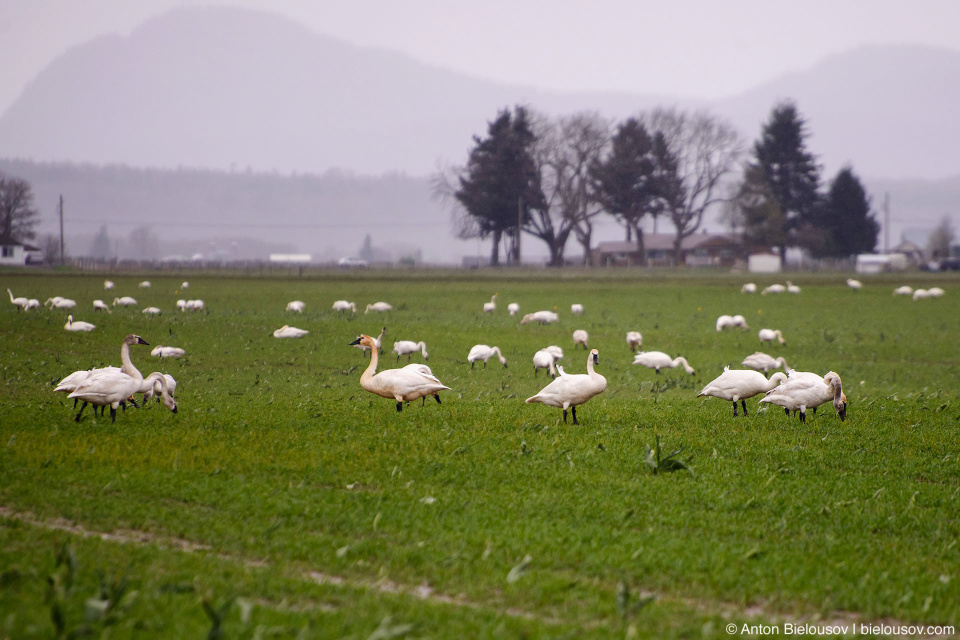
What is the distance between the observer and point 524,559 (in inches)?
343

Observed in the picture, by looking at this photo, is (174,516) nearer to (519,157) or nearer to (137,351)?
(137,351)

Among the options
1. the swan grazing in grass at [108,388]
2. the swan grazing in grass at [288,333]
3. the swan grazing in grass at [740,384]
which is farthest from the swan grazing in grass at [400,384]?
the swan grazing in grass at [288,333]

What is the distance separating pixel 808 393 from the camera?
15.9 m

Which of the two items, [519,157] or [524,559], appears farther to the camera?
[519,157]

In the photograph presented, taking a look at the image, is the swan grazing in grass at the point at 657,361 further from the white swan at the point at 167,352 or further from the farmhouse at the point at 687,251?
the farmhouse at the point at 687,251

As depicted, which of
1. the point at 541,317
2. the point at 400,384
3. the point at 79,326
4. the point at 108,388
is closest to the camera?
the point at 108,388

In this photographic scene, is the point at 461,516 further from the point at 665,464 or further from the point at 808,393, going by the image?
the point at 808,393

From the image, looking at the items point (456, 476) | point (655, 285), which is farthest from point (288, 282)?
point (456, 476)

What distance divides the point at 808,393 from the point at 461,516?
8.73 m

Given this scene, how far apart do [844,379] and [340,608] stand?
79.7 ft

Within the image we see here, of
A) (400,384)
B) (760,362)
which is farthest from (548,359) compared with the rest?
(400,384)

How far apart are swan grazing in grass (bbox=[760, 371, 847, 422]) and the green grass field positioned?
53cm

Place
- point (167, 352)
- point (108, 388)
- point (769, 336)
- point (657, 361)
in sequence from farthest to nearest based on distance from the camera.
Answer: point (769, 336)
point (657, 361)
point (167, 352)
point (108, 388)

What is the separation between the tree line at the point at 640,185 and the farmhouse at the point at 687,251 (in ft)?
30.9
